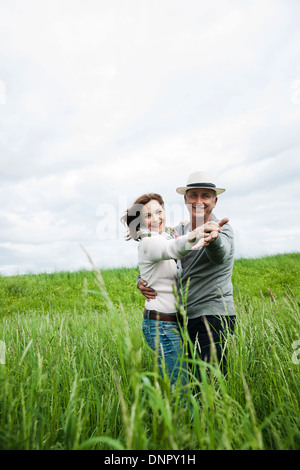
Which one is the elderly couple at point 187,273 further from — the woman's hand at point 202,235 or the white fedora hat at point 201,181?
the woman's hand at point 202,235

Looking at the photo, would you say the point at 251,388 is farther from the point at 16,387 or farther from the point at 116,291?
the point at 116,291

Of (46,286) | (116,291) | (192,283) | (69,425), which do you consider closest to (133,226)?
(192,283)

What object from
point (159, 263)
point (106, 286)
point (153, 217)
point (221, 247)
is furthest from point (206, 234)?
point (106, 286)

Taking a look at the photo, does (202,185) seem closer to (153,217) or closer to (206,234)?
(153,217)

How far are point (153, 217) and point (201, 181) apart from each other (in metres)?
0.64

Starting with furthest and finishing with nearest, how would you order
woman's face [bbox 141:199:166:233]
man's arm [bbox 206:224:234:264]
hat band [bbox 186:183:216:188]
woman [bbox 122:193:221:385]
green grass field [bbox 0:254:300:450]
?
1. hat band [bbox 186:183:216:188]
2. woman's face [bbox 141:199:166:233]
3. man's arm [bbox 206:224:234:264]
4. woman [bbox 122:193:221:385]
5. green grass field [bbox 0:254:300:450]

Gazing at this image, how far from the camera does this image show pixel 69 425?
180 cm

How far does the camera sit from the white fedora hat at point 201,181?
352 cm

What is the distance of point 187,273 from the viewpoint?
11.4ft

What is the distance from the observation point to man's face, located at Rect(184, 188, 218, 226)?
3.54 meters

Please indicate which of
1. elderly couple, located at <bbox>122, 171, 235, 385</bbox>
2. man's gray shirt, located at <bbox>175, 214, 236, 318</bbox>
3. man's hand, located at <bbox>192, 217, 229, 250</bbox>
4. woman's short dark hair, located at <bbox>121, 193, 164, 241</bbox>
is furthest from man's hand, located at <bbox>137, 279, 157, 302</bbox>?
man's hand, located at <bbox>192, 217, 229, 250</bbox>

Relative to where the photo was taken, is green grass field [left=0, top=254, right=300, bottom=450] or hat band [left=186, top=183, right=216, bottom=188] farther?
hat band [left=186, top=183, right=216, bottom=188]

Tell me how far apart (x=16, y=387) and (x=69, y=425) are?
1099 mm

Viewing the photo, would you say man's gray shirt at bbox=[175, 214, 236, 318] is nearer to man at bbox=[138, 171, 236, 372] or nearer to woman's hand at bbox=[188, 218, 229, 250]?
man at bbox=[138, 171, 236, 372]
